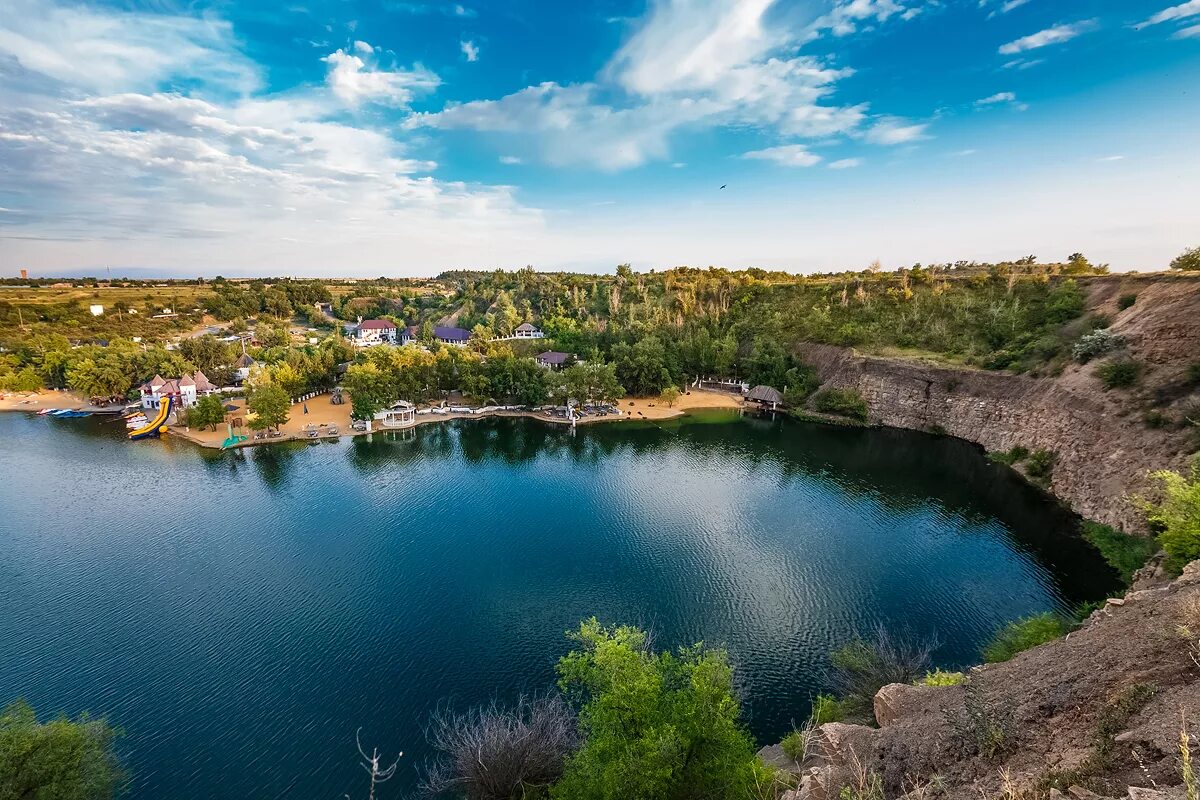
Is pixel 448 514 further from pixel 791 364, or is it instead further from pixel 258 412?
pixel 791 364

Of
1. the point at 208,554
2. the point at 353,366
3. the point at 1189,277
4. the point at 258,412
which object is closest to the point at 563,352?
the point at 353,366

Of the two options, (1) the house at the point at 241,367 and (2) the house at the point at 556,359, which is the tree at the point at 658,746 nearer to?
(2) the house at the point at 556,359

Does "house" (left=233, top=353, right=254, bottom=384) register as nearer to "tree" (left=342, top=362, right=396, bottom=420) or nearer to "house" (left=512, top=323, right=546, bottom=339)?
"tree" (left=342, top=362, right=396, bottom=420)

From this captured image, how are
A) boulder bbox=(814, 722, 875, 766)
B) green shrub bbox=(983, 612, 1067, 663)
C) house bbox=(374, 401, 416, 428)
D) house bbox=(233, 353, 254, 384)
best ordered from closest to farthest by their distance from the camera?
boulder bbox=(814, 722, 875, 766)
green shrub bbox=(983, 612, 1067, 663)
house bbox=(374, 401, 416, 428)
house bbox=(233, 353, 254, 384)

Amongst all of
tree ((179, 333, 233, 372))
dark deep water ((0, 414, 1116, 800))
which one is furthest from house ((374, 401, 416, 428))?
tree ((179, 333, 233, 372))

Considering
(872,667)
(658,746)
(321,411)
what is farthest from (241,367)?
(872,667)

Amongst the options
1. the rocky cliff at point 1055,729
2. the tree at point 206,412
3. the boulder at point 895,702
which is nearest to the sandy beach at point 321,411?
the tree at point 206,412

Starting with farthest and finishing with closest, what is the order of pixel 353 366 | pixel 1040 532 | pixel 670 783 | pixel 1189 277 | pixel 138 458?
pixel 353 366, pixel 138 458, pixel 1189 277, pixel 1040 532, pixel 670 783
